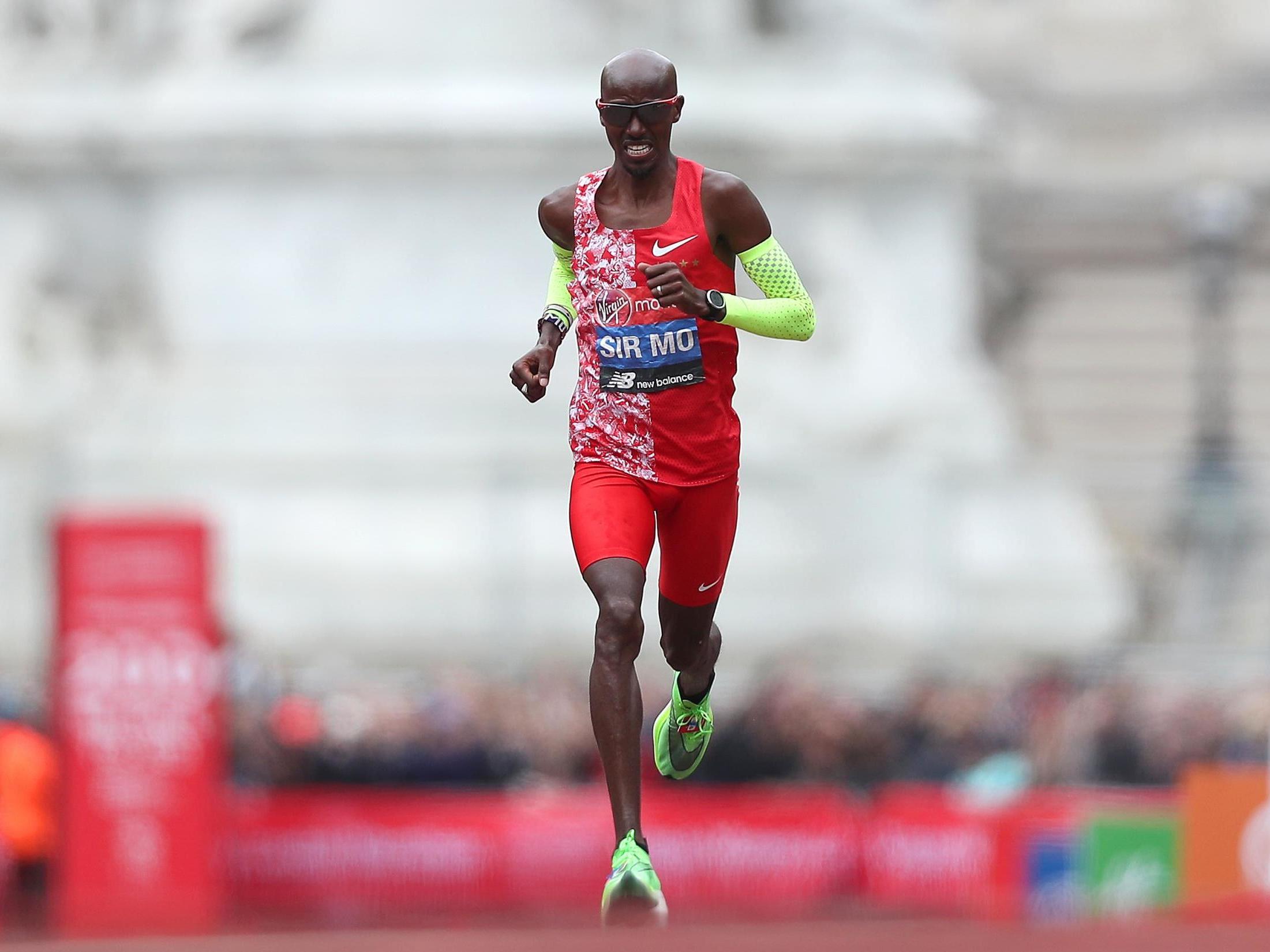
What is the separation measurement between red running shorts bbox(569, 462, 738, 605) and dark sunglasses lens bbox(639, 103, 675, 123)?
1.09 meters

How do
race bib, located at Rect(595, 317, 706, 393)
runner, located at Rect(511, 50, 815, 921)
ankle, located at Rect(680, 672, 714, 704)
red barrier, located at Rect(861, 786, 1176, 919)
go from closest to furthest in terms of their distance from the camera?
runner, located at Rect(511, 50, 815, 921), race bib, located at Rect(595, 317, 706, 393), ankle, located at Rect(680, 672, 714, 704), red barrier, located at Rect(861, 786, 1176, 919)

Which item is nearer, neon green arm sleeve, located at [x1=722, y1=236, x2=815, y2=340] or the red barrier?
neon green arm sleeve, located at [x1=722, y1=236, x2=815, y2=340]

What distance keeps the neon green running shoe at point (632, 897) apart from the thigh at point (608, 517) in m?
0.90

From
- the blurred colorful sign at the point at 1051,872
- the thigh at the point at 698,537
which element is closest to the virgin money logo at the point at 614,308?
the thigh at the point at 698,537

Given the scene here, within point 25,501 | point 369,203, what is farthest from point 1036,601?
point 25,501

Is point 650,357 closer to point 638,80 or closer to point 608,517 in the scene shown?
point 608,517

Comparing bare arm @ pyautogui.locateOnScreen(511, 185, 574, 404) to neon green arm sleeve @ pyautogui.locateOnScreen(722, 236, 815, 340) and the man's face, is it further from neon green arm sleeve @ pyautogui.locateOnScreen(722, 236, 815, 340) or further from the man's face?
neon green arm sleeve @ pyautogui.locateOnScreen(722, 236, 815, 340)

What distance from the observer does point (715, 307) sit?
7.16 metres

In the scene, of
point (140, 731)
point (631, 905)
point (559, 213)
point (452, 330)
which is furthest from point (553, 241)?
point (452, 330)

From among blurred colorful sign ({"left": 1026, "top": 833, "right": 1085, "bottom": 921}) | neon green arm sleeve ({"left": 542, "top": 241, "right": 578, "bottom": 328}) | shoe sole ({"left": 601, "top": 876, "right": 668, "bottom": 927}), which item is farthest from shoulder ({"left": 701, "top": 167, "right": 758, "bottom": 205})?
blurred colorful sign ({"left": 1026, "top": 833, "right": 1085, "bottom": 921})

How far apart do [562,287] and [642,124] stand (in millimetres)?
748

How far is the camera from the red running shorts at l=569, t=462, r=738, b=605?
773 cm

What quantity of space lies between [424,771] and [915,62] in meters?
8.74

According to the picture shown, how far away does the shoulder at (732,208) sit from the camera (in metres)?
7.43
